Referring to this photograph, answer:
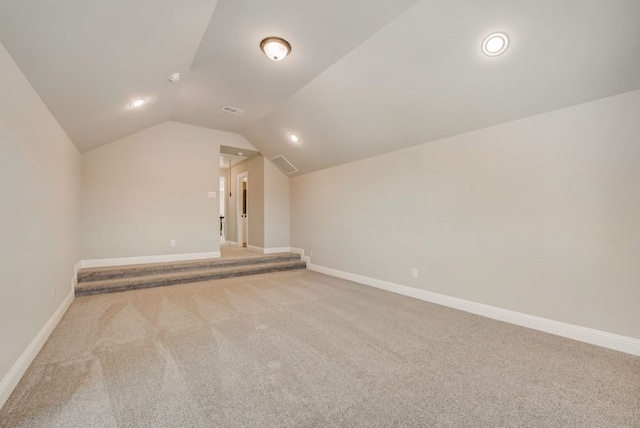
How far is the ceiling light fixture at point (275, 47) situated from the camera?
2902 millimetres

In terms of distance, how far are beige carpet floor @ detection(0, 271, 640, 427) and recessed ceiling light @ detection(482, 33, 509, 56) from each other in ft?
8.72

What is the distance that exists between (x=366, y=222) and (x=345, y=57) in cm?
262

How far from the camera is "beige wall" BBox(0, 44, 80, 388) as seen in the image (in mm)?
1799

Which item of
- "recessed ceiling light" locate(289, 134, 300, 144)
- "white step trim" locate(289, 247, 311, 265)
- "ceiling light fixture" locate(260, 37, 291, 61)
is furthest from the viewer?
"white step trim" locate(289, 247, 311, 265)

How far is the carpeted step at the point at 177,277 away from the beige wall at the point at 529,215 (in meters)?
2.22

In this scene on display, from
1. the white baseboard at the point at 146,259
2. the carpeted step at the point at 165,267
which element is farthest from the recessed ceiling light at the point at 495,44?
the white baseboard at the point at 146,259

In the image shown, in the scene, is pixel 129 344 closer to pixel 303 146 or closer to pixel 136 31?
pixel 136 31

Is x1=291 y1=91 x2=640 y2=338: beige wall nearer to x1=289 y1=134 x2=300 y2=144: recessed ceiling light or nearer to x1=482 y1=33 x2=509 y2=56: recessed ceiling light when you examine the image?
x1=482 y1=33 x2=509 y2=56: recessed ceiling light

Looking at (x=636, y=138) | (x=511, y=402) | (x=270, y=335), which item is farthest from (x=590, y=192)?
(x=270, y=335)

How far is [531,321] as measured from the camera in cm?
290

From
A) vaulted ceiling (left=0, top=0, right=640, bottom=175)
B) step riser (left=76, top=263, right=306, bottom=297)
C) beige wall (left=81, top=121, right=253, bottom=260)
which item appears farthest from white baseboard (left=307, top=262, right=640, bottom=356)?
beige wall (left=81, top=121, right=253, bottom=260)

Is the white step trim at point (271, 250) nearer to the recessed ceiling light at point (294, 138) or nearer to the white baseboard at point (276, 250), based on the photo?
the white baseboard at point (276, 250)

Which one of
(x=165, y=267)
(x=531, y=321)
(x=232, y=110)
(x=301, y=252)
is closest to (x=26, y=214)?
(x=165, y=267)

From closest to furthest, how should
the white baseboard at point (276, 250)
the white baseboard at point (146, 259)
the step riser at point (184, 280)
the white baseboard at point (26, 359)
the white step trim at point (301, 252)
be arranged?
1. the white baseboard at point (26, 359)
2. the step riser at point (184, 280)
3. the white baseboard at point (146, 259)
4. the white step trim at point (301, 252)
5. the white baseboard at point (276, 250)
